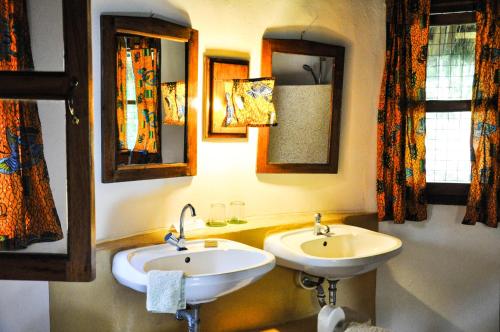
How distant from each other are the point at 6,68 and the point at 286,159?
1512mm

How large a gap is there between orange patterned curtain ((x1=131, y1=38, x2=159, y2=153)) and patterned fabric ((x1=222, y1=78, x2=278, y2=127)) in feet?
1.24

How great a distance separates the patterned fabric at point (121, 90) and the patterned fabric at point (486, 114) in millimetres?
1821

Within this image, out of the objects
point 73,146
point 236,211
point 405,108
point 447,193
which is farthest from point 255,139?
point 73,146

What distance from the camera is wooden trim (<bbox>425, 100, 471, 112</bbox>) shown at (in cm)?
286

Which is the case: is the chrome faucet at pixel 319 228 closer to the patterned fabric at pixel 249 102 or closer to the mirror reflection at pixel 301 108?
the mirror reflection at pixel 301 108

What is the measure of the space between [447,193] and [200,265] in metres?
1.52

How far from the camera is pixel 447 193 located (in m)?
2.92

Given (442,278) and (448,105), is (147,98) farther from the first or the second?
(442,278)

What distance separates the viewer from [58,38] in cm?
150

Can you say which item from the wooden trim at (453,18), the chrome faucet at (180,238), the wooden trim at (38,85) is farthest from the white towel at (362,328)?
the wooden trim at (453,18)

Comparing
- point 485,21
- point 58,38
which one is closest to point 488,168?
point 485,21

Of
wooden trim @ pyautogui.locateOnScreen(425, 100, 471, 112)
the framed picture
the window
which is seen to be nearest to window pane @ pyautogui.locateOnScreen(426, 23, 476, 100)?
wooden trim @ pyautogui.locateOnScreen(425, 100, 471, 112)

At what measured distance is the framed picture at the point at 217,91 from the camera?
96.3 inches

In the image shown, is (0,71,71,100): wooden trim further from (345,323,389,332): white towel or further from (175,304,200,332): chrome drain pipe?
(345,323,389,332): white towel
